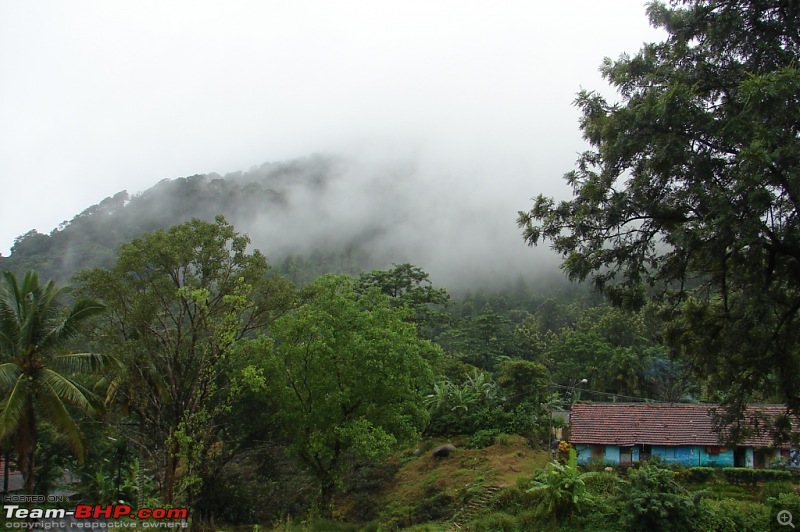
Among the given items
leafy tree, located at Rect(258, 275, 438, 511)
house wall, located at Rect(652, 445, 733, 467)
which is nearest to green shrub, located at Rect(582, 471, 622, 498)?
leafy tree, located at Rect(258, 275, 438, 511)

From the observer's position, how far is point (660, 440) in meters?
23.5

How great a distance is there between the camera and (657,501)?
13.1 meters

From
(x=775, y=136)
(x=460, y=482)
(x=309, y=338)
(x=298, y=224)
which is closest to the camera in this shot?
(x=775, y=136)

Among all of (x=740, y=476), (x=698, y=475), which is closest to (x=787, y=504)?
(x=698, y=475)

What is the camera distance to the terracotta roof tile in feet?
76.6

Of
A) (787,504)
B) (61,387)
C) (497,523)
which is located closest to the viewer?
(787,504)

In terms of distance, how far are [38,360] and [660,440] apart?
73.6 ft

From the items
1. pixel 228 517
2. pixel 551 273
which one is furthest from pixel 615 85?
pixel 551 273

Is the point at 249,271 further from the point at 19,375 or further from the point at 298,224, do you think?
the point at 298,224

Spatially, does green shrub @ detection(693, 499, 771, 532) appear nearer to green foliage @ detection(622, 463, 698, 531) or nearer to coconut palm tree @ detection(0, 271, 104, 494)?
green foliage @ detection(622, 463, 698, 531)

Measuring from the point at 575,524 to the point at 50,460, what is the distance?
949 inches

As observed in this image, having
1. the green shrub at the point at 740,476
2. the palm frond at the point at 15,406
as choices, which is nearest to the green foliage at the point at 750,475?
the green shrub at the point at 740,476

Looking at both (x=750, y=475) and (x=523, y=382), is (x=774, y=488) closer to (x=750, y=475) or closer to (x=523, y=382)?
(x=750, y=475)

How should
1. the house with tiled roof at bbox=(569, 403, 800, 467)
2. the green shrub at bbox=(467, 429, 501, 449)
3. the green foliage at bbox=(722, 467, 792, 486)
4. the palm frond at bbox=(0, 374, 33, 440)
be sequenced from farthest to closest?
the green shrub at bbox=(467, 429, 501, 449), the house with tiled roof at bbox=(569, 403, 800, 467), the green foliage at bbox=(722, 467, 792, 486), the palm frond at bbox=(0, 374, 33, 440)
